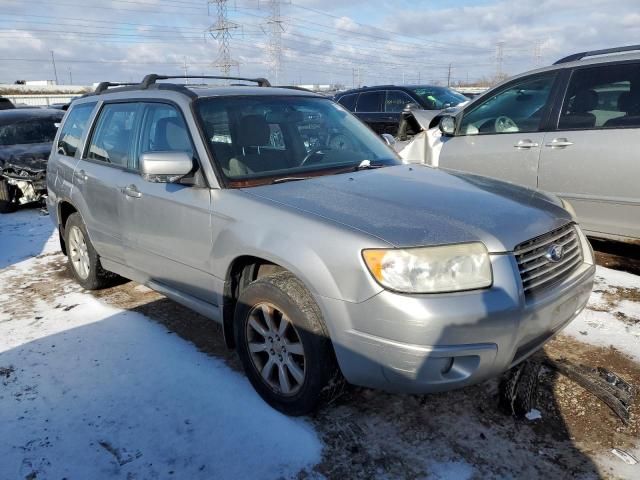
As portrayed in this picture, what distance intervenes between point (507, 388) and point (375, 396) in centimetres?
72

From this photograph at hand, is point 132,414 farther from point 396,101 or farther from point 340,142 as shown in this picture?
point 396,101

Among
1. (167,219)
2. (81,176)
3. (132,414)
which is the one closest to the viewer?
(132,414)

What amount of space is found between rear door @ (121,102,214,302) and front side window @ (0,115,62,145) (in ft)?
22.8

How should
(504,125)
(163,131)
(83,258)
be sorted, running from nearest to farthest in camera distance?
1. (163,131)
2. (83,258)
3. (504,125)

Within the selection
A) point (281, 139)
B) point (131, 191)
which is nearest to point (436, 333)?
point (281, 139)

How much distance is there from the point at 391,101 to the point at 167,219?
805cm

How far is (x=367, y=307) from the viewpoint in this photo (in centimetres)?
235

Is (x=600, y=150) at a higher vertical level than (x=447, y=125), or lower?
lower

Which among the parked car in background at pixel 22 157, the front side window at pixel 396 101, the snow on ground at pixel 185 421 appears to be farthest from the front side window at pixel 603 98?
the parked car in background at pixel 22 157

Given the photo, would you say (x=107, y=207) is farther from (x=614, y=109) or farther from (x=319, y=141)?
(x=614, y=109)

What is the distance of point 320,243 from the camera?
2492mm

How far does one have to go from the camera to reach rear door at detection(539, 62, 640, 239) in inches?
175

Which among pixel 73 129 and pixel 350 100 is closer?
pixel 73 129

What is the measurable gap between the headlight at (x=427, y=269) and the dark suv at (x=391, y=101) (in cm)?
816
